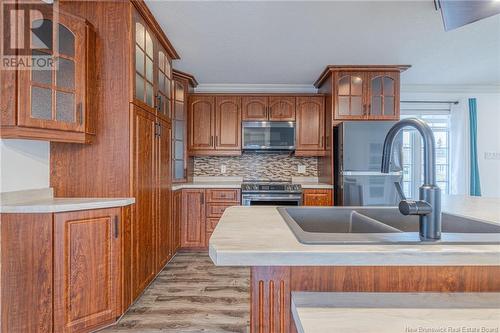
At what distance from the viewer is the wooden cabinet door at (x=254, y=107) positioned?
3.87 meters

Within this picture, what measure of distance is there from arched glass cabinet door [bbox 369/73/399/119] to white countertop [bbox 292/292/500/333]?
2.96 meters

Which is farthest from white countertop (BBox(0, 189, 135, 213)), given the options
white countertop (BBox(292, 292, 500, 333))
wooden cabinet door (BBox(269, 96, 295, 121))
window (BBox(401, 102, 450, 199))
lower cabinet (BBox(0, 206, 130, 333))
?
window (BBox(401, 102, 450, 199))

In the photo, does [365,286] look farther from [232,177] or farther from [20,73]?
[232,177]

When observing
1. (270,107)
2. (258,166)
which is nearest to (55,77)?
(270,107)

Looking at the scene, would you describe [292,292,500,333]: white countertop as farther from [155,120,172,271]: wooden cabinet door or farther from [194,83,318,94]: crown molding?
[194,83,318,94]: crown molding

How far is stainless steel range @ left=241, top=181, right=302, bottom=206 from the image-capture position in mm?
3461

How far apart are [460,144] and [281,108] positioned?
2.94 m

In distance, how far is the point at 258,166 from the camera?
13.8ft

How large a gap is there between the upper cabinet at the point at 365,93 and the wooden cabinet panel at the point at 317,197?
3.27 ft

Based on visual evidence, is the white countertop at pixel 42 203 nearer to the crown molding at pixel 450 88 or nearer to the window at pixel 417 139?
the window at pixel 417 139

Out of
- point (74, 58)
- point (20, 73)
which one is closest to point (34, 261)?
point (20, 73)

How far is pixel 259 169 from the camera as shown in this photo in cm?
421

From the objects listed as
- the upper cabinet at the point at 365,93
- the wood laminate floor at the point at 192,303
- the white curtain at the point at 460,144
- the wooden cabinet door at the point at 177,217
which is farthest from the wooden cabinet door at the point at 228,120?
the white curtain at the point at 460,144

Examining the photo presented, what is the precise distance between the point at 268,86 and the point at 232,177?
1.50 metres
